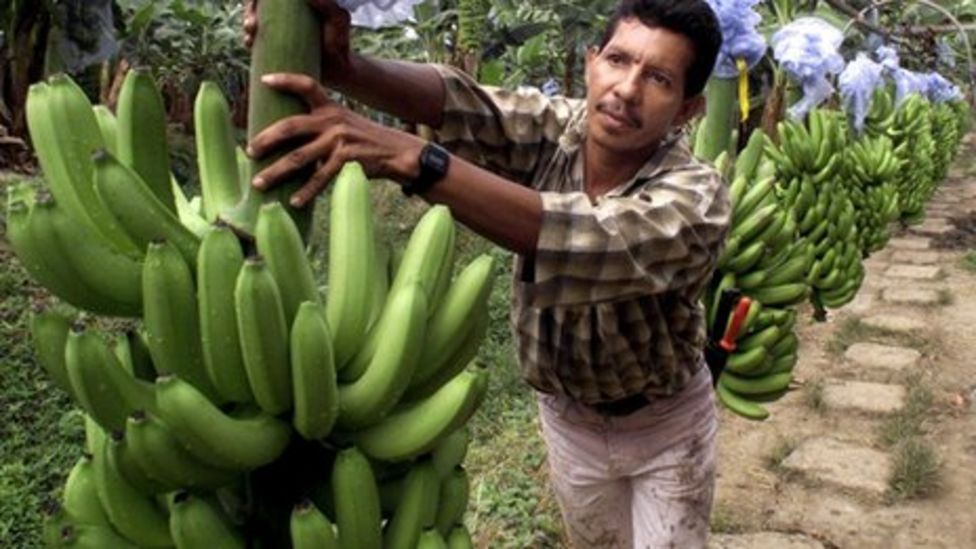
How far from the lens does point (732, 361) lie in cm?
287

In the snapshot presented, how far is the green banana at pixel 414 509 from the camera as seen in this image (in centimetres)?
114

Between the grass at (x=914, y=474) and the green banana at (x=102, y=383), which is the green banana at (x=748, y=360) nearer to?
the grass at (x=914, y=474)

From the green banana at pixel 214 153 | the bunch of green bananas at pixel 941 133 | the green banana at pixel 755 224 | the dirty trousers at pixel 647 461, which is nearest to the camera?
the green banana at pixel 214 153

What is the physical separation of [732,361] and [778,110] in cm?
378

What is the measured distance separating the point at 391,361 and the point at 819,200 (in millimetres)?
3346

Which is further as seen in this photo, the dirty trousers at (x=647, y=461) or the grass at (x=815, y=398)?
the grass at (x=815, y=398)

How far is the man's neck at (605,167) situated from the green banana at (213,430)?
0.98m

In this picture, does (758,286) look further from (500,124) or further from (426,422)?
(426,422)

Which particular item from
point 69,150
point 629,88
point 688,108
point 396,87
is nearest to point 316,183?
point 69,150

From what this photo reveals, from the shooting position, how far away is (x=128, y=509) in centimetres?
110

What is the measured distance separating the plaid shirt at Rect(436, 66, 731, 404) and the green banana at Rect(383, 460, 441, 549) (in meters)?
0.36

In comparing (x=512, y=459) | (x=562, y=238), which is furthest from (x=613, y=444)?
(x=512, y=459)

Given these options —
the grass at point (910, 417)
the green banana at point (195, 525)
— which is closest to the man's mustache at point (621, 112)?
the green banana at point (195, 525)

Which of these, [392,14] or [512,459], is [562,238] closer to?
Answer: [392,14]
